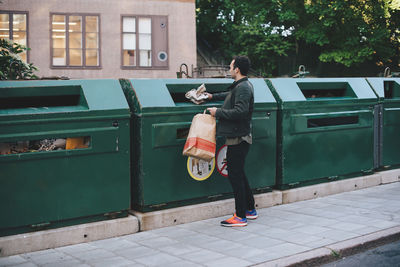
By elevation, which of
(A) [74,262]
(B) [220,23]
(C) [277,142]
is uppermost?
(B) [220,23]

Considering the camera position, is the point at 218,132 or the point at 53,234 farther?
the point at 218,132

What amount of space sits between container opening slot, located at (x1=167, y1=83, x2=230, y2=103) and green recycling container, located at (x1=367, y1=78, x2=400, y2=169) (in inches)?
111

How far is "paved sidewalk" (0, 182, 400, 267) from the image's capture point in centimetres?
418

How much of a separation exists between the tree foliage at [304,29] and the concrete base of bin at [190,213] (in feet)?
59.7

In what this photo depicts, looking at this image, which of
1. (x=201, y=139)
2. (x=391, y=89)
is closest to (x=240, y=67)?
(x=201, y=139)

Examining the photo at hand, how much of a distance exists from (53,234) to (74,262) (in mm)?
508

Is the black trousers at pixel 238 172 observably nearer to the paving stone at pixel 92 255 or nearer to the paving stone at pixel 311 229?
the paving stone at pixel 311 229

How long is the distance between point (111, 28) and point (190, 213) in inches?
571

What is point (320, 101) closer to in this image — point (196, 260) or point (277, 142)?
point (277, 142)

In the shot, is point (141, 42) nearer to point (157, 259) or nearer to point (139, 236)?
point (139, 236)

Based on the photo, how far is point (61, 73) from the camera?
18.2 meters

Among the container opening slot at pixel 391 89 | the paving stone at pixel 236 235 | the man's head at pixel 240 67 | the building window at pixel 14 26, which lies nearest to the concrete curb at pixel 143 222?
the paving stone at pixel 236 235

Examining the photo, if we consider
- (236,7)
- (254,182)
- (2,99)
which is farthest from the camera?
(236,7)

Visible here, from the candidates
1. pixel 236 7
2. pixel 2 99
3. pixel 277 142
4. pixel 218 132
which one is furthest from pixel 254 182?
pixel 236 7
